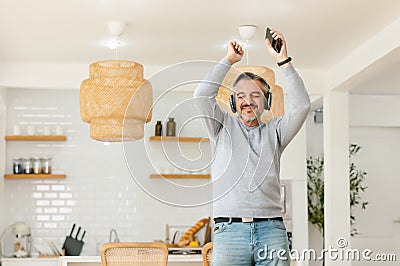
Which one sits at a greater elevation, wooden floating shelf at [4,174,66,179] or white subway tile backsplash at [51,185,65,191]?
wooden floating shelf at [4,174,66,179]

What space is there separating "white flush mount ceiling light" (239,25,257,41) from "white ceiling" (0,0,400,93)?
0.05 metres

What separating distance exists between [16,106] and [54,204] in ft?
3.52

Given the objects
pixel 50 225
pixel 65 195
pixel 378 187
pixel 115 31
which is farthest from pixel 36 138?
pixel 378 187

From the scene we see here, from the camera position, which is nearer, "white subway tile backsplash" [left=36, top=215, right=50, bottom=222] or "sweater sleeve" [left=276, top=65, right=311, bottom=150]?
"sweater sleeve" [left=276, top=65, right=311, bottom=150]

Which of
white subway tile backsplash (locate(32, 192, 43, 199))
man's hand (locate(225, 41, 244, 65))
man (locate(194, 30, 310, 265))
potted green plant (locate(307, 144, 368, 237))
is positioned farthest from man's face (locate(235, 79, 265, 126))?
potted green plant (locate(307, 144, 368, 237))

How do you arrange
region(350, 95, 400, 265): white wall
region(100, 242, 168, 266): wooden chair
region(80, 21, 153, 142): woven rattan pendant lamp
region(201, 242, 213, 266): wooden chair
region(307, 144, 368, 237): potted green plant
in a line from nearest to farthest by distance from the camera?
region(201, 242, 213, 266): wooden chair
region(100, 242, 168, 266): wooden chair
region(80, 21, 153, 142): woven rattan pendant lamp
region(307, 144, 368, 237): potted green plant
region(350, 95, 400, 265): white wall

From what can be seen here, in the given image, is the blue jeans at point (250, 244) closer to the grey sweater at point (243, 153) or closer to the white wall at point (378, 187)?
the grey sweater at point (243, 153)

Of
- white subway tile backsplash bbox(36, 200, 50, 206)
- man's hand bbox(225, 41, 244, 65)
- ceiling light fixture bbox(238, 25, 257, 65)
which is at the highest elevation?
ceiling light fixture bbox(238, 25, 257, 65)

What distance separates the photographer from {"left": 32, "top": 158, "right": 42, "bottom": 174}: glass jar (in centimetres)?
680

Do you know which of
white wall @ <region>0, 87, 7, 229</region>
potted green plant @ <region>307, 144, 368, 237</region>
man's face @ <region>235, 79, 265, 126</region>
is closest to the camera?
man's face @ <region>235, 79, 265, 126</region>

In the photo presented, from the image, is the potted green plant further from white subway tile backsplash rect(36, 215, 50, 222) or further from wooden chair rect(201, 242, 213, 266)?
wooden chair rect(201, 242, 213, 266)

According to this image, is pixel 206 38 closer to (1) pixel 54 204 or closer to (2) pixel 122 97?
(2) pixel 122 97

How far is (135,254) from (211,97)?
2.11 metres

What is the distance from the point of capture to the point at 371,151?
7754 millimetres
